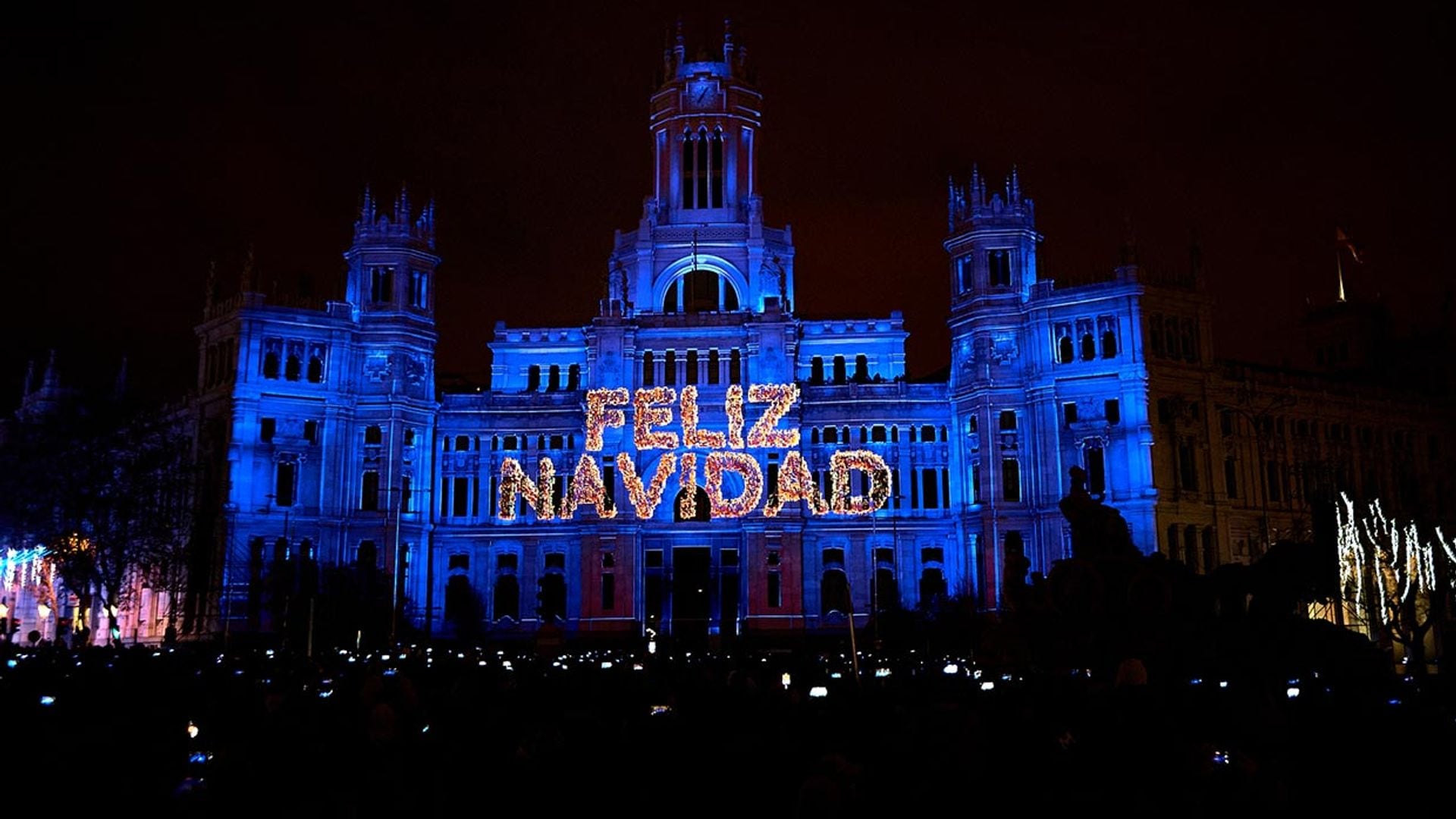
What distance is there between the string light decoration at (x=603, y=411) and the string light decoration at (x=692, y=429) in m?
3.61

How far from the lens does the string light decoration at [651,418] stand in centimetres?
7662

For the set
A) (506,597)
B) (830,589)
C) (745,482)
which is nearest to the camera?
(745,482)

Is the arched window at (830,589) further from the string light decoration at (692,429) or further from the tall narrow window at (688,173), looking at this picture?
the tall narrow window at (688,173)

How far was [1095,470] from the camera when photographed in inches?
2879

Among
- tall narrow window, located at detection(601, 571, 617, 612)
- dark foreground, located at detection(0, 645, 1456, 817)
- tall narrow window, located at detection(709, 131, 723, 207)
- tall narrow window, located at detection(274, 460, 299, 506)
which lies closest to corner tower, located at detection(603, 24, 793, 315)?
tall narrow window, located at detection(709, 131, 723, 207)

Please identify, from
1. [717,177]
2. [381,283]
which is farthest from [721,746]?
[717,177]

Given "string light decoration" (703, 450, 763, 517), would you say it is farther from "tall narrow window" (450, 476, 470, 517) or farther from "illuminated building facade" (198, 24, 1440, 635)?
"tall narrow window" (450, 476, 470, 517)

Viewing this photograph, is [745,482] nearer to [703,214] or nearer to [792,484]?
[792,484]

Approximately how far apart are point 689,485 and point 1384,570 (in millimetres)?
37918

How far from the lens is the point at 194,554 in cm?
7419

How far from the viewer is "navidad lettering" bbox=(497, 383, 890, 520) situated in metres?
76.1

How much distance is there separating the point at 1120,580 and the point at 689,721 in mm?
31161

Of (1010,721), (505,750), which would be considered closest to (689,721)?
(505,750)

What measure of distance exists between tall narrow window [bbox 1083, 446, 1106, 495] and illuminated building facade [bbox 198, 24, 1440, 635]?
4.9 inches
